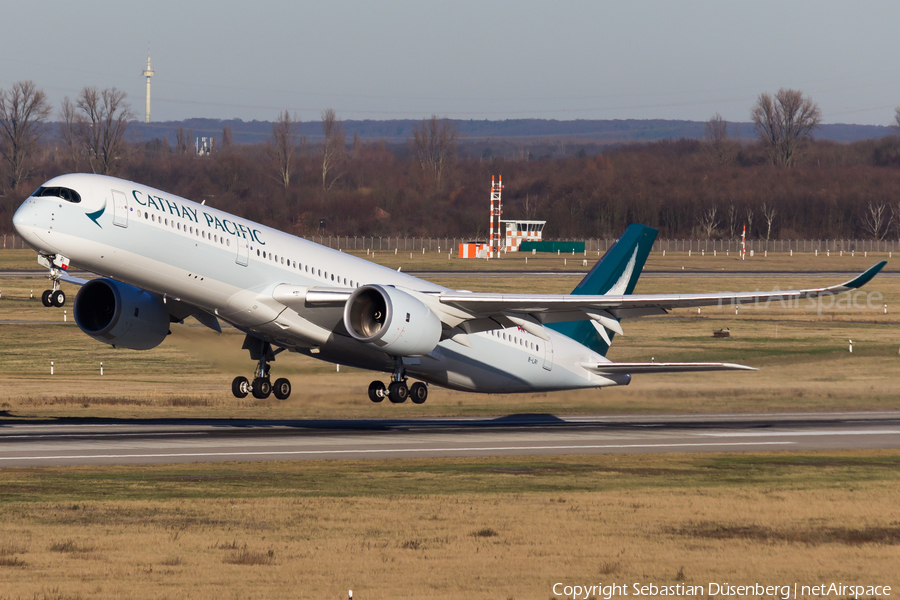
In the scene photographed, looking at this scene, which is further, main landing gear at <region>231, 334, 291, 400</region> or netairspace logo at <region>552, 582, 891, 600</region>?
main landing gear at <region>231, 334, 291, 400</region>

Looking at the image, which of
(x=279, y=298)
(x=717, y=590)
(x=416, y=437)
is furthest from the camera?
(x=416, y=437)

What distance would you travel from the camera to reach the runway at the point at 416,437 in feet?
110

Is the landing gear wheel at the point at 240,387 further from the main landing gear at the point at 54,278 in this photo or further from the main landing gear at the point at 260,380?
the main landing gear at the point at 54,278

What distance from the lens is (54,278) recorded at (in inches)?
1203

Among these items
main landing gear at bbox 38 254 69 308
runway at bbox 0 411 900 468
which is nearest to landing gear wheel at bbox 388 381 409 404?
runway at bbox 0 411 900 468

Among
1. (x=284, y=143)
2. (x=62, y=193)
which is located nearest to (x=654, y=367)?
(x=62, y=193)

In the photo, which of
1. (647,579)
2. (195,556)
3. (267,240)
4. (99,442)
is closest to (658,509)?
(647,579)

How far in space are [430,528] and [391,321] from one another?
1276cm

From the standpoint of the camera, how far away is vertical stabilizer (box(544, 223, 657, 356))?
46.2 meters

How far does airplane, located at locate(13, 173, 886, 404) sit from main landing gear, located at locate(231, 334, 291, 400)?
2.1 inches

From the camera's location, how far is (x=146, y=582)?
18469mm

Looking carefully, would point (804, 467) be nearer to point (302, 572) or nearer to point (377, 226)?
point (302, 572)

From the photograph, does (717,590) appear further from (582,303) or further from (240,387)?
(240,387)

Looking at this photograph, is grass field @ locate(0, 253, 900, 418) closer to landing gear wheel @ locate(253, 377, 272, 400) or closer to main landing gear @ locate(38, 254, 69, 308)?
landing gear wheel @ locate(253, 377, 272, 400)
